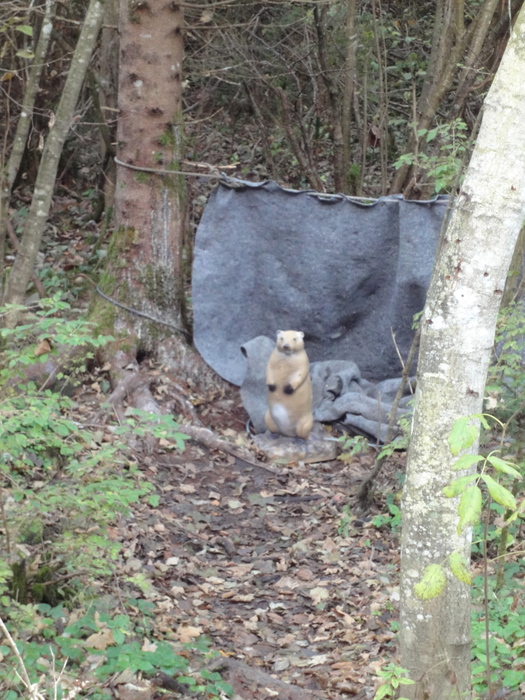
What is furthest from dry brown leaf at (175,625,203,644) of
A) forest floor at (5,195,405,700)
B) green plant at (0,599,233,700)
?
green plant at (0,599,233,700)

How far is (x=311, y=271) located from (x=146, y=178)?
169 cm

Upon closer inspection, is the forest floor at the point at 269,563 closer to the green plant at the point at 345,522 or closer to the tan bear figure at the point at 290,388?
the green plant at the point at 345,522

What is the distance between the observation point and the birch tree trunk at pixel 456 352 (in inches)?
86.4

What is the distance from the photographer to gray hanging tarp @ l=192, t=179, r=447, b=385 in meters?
6.79

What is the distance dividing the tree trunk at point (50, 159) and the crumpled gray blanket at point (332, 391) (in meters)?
2.47

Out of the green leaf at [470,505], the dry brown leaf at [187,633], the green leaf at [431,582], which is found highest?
the green leaf at [470,505]

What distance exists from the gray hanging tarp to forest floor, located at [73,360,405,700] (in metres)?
1.00

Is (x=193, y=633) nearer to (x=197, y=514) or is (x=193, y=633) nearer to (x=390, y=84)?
(x=197, y=514)

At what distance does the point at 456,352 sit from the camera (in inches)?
89.4

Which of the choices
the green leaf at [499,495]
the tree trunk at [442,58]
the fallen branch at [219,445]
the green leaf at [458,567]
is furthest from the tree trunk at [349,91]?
the green leaf at [499,495]

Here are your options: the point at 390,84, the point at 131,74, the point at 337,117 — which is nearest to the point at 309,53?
the point at 337,117

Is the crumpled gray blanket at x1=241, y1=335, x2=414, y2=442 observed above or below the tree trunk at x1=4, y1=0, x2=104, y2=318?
below

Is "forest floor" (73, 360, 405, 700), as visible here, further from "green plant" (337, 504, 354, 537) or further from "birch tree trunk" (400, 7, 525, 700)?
"birch tree trunk" (400, 7, 525, 700)

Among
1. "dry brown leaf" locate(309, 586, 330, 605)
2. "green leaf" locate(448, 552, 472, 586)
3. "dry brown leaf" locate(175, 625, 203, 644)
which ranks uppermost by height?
"green leaf" locate(448, 552, 472, 586)
